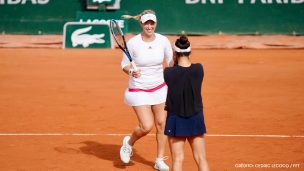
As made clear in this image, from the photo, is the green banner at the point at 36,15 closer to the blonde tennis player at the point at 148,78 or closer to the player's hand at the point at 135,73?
the blonde tennis player at the point at 148,78

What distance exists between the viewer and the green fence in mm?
25031

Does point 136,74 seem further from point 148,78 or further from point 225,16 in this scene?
point 225,16

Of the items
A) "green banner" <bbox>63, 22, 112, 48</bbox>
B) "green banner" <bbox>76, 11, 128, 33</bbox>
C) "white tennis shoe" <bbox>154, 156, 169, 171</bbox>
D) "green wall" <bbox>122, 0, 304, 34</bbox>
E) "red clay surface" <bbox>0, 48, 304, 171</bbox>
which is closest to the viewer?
"white tennis shoe" <bbox>154, 156, 169, 171</bbox>

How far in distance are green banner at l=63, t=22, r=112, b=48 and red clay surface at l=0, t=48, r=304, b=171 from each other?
643 millimetres

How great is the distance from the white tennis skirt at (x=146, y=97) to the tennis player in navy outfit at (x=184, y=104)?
155cm

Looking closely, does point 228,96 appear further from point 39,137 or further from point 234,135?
point 39,137

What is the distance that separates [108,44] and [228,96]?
8.94m

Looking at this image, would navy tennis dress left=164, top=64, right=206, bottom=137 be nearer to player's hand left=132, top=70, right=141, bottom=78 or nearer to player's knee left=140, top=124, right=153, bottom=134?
player's hand left=132, top=70, right=141, bottom=78

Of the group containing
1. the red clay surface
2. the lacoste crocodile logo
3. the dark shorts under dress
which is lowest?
the red clay surface

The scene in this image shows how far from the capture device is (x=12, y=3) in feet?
83.1

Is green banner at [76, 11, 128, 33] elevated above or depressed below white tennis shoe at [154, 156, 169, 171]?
above

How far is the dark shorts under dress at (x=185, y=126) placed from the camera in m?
7.45

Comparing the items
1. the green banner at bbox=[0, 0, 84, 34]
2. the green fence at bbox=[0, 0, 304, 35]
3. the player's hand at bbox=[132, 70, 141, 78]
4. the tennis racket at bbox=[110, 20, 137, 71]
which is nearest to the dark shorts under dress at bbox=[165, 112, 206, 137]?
the player's hand at bbox=[132, 70, 141, 78]

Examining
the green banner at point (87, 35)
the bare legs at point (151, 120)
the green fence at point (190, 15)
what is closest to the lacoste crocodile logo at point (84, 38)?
the green banner at point (87, 35)
